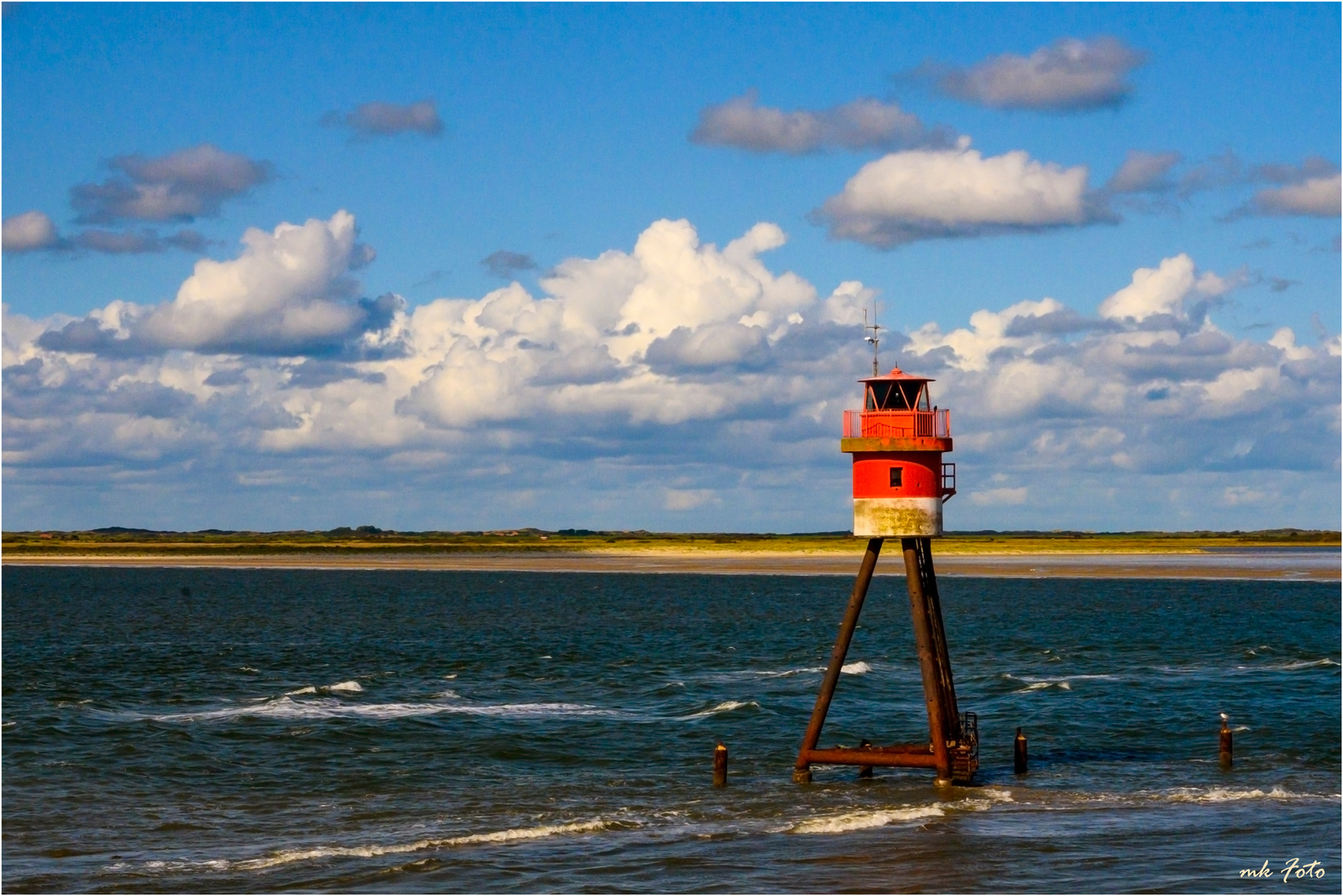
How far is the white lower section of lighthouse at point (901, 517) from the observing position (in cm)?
3794

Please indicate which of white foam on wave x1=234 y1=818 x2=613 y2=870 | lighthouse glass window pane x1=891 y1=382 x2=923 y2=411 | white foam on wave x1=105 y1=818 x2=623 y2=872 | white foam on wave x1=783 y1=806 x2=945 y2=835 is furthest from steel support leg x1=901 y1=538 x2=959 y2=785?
white foam on wave x1=234 y1=818 x2=613 y2=870

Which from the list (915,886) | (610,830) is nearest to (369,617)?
(610,830)

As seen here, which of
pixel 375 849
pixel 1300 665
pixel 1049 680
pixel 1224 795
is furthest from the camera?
pixel 1300 665

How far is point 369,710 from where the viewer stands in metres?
54.9

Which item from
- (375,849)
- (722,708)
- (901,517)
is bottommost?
(375,849)

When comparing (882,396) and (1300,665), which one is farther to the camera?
(1300,665)

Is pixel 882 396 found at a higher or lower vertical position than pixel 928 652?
higher

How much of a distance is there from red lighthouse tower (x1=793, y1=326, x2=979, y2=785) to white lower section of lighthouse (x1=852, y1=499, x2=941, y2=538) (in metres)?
0.02

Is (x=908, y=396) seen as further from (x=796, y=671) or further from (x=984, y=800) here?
(x=796, y=671)

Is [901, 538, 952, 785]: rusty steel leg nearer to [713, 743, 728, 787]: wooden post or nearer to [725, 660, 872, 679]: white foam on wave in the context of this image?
[713, 743, 728, 787]: wooden post

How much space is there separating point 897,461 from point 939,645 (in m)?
5.92

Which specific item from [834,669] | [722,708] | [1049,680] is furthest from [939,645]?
[1049,680]

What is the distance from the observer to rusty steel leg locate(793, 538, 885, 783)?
38.7m

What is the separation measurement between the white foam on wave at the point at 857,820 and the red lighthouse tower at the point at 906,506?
1.93 meters
